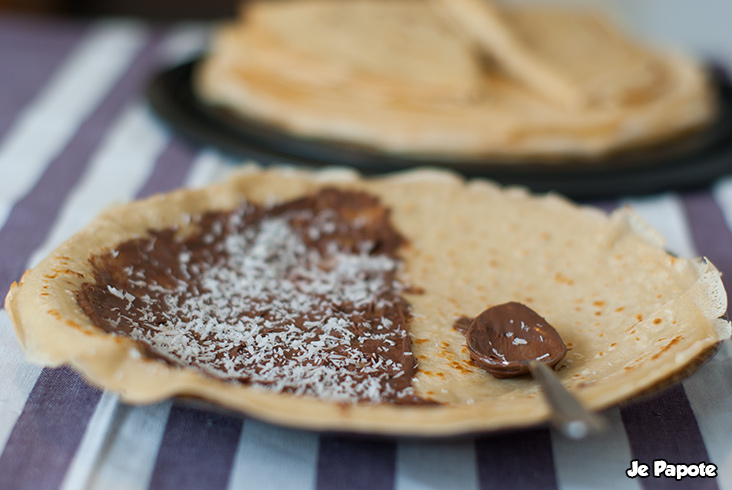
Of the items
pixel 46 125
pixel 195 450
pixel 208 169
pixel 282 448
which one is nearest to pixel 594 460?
pixel 282 448

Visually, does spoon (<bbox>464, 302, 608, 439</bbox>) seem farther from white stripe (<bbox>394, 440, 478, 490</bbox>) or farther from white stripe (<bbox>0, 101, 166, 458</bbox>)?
white stripe (<bbox>0, 101, 166, 458</bbox>)

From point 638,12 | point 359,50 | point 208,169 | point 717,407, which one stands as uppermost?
point 359,50

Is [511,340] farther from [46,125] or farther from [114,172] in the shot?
[46,125]

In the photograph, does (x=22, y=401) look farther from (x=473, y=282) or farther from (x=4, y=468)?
(x=473, y=282)

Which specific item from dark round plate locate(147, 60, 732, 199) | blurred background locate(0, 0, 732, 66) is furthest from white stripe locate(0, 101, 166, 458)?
blurred background locate(0, 0, 732, 66)

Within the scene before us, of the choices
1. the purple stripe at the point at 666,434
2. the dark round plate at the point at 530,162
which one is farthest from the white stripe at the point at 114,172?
the purple stripe at the point at 666,434

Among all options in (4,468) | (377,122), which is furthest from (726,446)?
(377,122)

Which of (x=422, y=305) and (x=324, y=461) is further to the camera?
(x=422, y=305)
